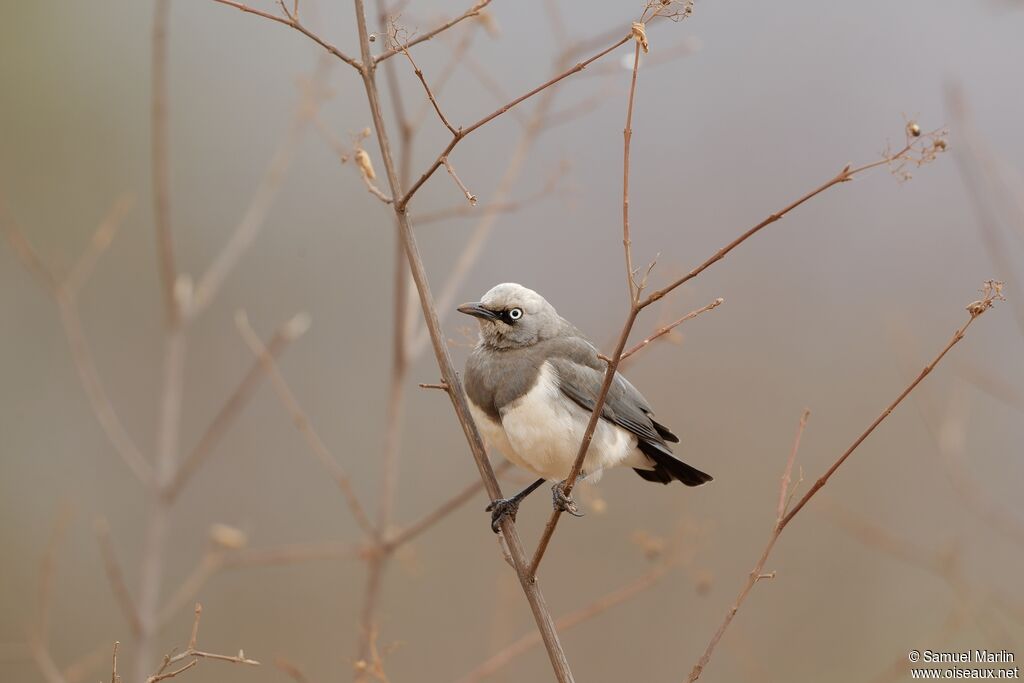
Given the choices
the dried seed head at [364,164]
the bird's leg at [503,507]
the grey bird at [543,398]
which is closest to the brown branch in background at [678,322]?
the bird's leg at [503,507]

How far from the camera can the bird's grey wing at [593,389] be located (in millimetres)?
3619

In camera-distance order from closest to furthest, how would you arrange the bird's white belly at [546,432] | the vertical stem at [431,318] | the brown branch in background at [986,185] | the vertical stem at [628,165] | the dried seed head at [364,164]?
the vertical stem at [628,165] < the vertical stem at [431,318] < the dried seed head at [364,164] < the brown branch in background at [986,185] < the bird's white belly at [546,432]

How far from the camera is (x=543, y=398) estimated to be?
3.48 meters

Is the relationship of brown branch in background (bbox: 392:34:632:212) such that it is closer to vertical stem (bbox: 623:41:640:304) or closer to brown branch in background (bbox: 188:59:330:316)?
vertical stem (bbox: 623:41:640:304)

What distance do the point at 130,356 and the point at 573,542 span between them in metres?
3.32

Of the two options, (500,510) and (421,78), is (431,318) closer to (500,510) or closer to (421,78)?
(421,78)

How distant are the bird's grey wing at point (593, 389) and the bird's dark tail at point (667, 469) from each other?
4 centimetres

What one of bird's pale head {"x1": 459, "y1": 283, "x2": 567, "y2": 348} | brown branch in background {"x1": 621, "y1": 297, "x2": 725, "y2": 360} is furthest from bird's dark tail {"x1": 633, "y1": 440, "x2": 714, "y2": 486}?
brown branch in background {"x1": 621, "y1": 297, "x2": 725, "y2": 360}

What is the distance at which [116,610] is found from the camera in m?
7.04

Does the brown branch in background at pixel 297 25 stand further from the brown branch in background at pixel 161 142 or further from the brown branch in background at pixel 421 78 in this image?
the brown branch in background at pixel 161 142

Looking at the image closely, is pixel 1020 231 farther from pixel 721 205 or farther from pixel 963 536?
pixel 721 205

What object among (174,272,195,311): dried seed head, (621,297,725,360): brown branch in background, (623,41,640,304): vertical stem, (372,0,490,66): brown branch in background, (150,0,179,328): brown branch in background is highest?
(150,0,179,328): brown branch in background

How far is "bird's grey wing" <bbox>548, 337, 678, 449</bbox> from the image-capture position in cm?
362

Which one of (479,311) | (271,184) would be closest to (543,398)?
(479,311)
